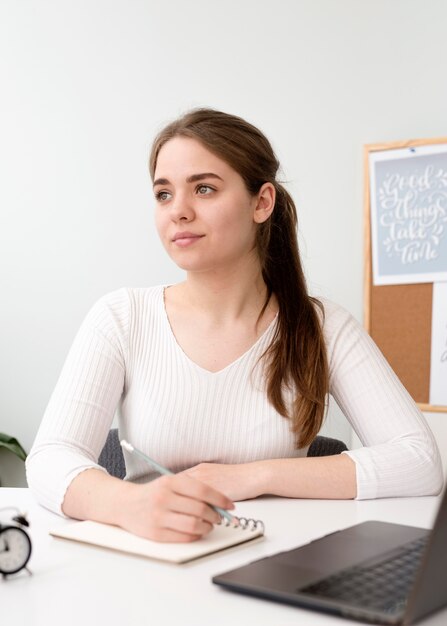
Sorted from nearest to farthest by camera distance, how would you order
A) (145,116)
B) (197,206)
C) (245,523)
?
(245,523), (197,206), (145,116)

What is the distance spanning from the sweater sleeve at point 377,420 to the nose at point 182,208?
1.30 feet

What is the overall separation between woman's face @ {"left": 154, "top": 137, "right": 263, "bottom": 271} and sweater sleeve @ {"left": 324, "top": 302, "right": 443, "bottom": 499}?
0.99 ft

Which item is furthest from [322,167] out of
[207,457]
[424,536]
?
[424,536]

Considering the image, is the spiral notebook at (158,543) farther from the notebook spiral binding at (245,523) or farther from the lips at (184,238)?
the lips at (184,238)

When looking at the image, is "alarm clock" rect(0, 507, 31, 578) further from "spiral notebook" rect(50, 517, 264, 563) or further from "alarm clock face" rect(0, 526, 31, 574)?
"spiral notebook" rect(50, 517, 264, 563)

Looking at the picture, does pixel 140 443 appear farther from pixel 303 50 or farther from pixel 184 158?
pixel 303 50

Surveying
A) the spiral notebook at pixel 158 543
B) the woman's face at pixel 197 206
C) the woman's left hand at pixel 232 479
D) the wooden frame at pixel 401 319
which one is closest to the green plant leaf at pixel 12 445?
the wooden frame at pixel 401 319

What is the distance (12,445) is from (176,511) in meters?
2.06

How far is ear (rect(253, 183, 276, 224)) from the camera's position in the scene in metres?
1.97

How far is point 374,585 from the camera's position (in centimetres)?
94

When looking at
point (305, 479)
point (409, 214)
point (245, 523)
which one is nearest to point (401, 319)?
point (409, 214)

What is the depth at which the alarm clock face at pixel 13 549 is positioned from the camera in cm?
104

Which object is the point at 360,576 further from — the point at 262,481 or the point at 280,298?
the point at 280,298

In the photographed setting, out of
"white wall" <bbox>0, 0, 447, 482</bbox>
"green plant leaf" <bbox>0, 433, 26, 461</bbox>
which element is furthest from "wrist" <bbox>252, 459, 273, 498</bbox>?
"green plant leaf" <bbox>0, 433, 26, 461</bbox>
